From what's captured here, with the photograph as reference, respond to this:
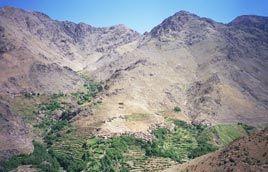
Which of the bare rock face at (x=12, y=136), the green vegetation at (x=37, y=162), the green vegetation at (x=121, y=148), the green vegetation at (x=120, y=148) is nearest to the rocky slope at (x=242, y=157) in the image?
the green vegetation at (x=120, y=148)

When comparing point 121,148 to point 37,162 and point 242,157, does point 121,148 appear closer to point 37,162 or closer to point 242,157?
point 37,162

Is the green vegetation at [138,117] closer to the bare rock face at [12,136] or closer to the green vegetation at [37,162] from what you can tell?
the green vegetation at [37,162]

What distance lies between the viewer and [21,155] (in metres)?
149

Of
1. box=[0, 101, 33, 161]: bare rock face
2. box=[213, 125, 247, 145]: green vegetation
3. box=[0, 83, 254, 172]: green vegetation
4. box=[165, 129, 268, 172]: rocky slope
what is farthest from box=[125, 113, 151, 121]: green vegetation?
box=[165, 129, 268, 172]: rocky slope

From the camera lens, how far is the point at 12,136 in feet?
522

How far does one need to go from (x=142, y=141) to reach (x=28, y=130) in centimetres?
5493

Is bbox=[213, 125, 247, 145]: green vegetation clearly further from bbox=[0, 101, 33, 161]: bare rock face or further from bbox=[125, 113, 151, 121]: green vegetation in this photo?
bbox=[0, 101, 33, 161]: bare rock face

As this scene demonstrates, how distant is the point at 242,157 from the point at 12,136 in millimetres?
105480

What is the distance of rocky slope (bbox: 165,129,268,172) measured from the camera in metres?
80.7

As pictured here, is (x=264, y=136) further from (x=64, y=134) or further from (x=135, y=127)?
(x=64, y=134)

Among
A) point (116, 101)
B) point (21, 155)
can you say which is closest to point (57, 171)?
point (21, 155)

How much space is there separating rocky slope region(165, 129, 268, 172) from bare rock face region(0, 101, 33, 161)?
81231 mm

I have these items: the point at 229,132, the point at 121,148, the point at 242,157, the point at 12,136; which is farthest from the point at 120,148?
the point at 242,157

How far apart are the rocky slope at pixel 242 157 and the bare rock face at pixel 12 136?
81231mm
